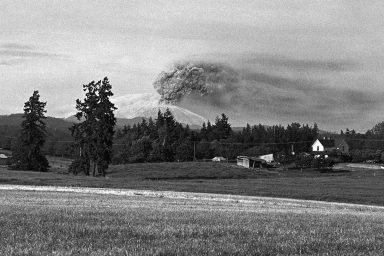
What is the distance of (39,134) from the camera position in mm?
139750

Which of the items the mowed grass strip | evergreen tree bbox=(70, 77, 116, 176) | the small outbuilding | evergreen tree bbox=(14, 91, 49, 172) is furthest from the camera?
the small outbuilding

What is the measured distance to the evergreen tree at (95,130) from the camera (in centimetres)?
12275

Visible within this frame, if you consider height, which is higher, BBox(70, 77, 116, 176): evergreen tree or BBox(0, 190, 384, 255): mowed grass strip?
BBox(70, 77, 116, 176): evergreen tree

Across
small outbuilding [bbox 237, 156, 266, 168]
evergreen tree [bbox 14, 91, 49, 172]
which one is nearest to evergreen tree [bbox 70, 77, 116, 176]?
evergreen tree [bbox 14, 91, 49, 172]

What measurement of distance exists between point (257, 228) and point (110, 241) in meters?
5.53

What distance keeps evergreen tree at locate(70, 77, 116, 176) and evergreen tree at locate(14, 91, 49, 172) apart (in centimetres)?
1513

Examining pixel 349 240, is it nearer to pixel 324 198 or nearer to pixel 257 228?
pixel 257 228

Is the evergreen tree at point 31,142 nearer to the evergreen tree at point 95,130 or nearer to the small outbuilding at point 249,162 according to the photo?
the evergreen tree at point 95,130

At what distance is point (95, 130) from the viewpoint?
12231 centimetres

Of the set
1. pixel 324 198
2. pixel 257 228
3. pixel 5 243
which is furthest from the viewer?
pixel 324 198

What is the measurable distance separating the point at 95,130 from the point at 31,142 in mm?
24326

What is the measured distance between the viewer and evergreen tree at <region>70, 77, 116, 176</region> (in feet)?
403

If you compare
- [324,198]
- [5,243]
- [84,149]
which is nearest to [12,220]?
[5,243]

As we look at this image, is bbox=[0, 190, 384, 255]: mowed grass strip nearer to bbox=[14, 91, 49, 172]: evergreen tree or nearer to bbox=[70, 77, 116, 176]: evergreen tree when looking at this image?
bbox=[70, 77, 116, 176]: evergreen tree
